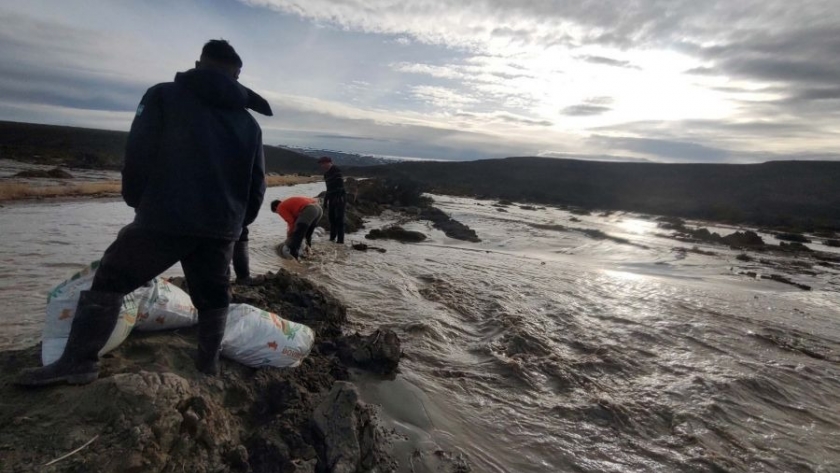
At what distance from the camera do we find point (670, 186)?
5281 cm

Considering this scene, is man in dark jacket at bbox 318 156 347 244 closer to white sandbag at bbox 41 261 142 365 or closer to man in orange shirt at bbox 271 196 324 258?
man in orange shirt at bbox 271 196 324 258

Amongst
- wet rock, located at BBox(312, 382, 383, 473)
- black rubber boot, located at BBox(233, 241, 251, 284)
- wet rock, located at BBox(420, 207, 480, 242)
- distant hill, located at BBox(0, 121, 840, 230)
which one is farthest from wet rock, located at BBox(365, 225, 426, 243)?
distant hill, located at BBox(0, 121, 840, 230)

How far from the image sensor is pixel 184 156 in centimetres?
238

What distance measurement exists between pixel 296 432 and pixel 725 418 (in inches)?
144

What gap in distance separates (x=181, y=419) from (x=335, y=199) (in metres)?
8.76

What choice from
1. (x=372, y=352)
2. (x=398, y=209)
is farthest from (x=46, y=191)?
(x=372, y=352)

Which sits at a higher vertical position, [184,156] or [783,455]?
[184,156]

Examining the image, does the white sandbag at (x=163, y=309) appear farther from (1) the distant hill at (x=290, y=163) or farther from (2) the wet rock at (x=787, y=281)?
(1) the distant hill at (x=290, y=163)

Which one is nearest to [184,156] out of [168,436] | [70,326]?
[70,326]

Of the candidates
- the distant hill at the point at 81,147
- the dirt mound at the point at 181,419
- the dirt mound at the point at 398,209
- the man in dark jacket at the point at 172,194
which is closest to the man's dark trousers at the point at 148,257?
the man in dark jacket at the point at 172,194

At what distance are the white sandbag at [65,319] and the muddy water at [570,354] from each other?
1347 mm

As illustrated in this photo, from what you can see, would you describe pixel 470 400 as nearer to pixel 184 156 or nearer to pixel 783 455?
pixel 783 455

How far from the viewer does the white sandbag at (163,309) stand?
3.02 m

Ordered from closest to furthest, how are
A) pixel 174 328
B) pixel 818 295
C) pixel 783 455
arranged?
pixel 174 328 < pixel 783 455 < pixel 818 295
